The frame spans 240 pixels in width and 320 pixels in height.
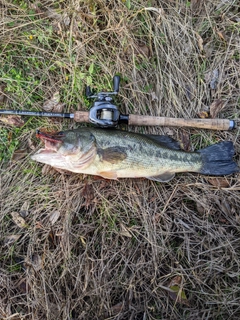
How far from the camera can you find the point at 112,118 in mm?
3131

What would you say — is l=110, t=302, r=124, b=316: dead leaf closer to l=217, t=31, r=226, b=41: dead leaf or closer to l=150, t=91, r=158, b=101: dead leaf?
l=150, t=91, r=158, b=101: dead leaf

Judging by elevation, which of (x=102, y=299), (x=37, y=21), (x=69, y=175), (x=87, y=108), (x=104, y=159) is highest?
(x=37, y=21)

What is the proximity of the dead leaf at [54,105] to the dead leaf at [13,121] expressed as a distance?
1.05 ft

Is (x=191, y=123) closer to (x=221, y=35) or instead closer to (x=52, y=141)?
(x=221, y=35)

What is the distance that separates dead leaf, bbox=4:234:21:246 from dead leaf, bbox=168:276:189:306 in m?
1.83

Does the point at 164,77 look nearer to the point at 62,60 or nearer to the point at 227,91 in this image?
the point at 227,91

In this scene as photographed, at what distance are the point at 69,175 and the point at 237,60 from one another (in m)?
2.57

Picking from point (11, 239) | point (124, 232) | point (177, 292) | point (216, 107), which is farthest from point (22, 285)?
point (216, 107)

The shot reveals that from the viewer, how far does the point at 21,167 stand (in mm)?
3463

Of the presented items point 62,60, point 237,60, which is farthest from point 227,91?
point 62,60

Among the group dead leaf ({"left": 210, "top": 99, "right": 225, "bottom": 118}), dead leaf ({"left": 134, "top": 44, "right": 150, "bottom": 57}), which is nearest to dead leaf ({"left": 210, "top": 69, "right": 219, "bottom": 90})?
dead leaf ({"left": 210, "top": 99, "right": 225, "bottom": 118})

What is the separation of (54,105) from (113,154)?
105 cm

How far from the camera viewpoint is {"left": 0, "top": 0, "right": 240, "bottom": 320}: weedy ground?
325 centimetres

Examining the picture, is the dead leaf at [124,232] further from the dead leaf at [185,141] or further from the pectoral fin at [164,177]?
the dead leaf at [185,141]
